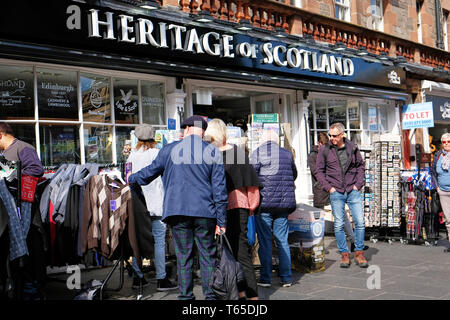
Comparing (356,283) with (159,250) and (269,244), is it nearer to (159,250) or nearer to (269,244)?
(269,244)

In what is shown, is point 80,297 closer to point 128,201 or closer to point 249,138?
point 128,201

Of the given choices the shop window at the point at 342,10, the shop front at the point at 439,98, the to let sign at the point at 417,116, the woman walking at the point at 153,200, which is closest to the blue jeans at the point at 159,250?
the woman walking at the point at 153,200

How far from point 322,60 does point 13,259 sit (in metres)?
7.72

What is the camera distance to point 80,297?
5.21 meters

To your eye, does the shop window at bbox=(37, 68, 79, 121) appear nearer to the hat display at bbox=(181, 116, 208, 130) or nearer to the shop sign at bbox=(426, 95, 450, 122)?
the hat display at bbox=(181, 116, 208, 130)

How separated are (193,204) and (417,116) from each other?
32.6ft

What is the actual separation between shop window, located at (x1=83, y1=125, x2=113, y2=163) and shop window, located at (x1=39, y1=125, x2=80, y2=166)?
6.1 inches

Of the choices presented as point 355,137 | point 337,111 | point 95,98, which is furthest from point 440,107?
point 95,98

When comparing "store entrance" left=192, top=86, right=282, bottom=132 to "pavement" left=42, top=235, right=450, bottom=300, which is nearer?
"pavement" left=42, top=235, right=450, bottom=300

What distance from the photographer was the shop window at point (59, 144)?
22.4 feet

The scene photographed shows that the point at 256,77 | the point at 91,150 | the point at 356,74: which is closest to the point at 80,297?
the point at 91,150

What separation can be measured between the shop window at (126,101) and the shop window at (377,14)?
27.5 ft

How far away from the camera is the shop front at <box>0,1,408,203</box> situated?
650cm

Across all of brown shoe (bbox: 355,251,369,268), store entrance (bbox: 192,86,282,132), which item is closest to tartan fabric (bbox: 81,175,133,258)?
brown shoe (bbox: 355,251,369,268)
